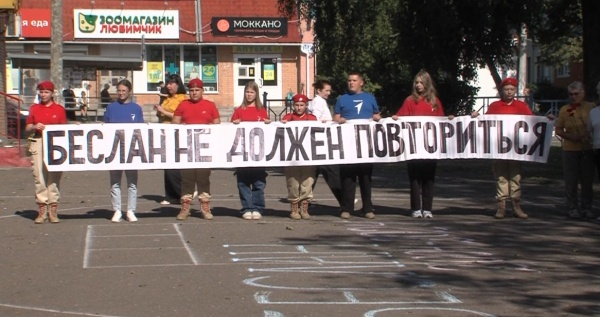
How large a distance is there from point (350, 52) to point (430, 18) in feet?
10.7

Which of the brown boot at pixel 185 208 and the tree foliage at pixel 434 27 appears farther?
the tree foliage at pixel 434 27

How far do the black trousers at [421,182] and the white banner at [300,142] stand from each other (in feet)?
0.39

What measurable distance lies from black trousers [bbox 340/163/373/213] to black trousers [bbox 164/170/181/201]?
291 centimetres

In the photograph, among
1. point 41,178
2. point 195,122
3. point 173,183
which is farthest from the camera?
point 173,183

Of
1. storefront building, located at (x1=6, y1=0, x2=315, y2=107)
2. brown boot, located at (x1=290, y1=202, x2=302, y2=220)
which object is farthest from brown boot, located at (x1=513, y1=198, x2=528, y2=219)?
storefront building, located at (x1=6, y1=0, x2=315, y2=107)

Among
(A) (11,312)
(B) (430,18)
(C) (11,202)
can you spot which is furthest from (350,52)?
(A) (11,312)

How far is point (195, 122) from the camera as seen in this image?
13.6m

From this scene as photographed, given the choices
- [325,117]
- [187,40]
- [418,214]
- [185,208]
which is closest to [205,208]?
[185,208]

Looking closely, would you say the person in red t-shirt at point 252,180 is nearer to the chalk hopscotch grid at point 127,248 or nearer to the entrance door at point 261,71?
the chalk hopscotch grid at point 127,248

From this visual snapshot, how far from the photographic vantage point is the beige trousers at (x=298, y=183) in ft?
44.8

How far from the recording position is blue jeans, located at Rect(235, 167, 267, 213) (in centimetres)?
1360

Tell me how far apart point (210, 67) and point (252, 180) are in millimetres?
37808

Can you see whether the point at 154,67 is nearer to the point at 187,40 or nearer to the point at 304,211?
the point at 187,40

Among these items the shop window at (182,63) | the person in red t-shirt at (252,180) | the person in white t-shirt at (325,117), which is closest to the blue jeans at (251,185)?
the person in red t-shirt at (252,180)
